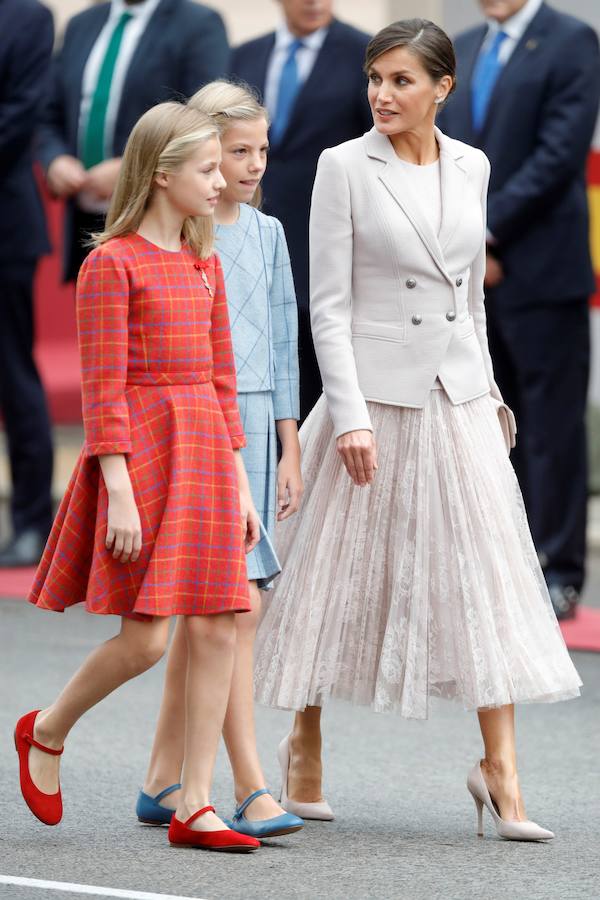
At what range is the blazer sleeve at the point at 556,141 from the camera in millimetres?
7484

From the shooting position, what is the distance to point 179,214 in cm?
449

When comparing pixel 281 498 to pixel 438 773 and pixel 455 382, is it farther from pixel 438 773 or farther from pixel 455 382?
pixel 438 773

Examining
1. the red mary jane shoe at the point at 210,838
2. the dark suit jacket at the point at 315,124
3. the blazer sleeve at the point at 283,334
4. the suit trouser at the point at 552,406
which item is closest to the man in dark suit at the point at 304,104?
the dark suit jacket at the point at 315,124

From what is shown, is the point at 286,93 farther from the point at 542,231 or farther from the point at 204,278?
the point at 204,278

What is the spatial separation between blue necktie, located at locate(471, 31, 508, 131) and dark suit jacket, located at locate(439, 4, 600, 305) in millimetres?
26

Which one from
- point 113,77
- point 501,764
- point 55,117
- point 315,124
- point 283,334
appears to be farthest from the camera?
point 55,117

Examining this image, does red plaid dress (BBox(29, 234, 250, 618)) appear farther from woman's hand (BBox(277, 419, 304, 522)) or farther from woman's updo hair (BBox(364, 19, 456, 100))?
woman's updo hair (BBox(364, 19, 456, 100))

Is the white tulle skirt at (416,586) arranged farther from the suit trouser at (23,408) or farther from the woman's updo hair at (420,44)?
the suit trouser at (23,408)

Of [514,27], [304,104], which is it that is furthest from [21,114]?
[514,27]

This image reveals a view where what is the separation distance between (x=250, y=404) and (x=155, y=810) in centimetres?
95

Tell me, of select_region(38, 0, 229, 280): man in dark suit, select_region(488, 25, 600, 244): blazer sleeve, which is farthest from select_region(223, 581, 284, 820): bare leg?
select_region(38, 0, 229, 280): man in dark suit

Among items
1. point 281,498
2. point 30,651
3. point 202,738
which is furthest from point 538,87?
point 202,738

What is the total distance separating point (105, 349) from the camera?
4336 millimetres

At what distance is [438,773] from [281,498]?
3.69ft
